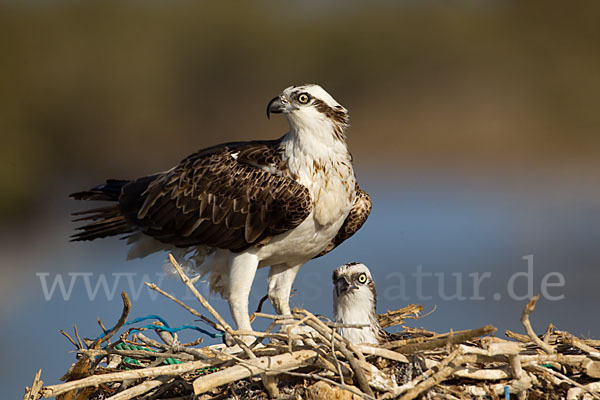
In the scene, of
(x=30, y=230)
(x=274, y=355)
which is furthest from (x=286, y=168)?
(x=30, y=230)

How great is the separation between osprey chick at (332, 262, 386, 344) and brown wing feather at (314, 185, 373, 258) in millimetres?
596

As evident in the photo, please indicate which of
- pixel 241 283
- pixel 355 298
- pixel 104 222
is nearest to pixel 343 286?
pixel 355 298

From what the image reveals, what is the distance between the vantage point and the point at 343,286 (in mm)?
5012

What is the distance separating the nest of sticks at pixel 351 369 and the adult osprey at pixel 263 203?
106 cm

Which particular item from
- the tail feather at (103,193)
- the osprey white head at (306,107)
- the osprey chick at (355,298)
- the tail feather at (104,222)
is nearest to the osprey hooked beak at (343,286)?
the osprey chick at (355,298)

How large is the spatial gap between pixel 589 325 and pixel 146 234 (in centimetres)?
704

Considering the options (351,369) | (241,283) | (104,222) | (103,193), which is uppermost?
(103,193)

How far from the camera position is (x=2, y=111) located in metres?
17.8

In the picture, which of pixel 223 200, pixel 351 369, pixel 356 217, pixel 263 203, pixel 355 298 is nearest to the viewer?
pixel 351 369

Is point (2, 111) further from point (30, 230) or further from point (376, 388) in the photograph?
point (376, 388)

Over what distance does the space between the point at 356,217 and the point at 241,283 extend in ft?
3.03

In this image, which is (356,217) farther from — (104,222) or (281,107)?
(104,222)

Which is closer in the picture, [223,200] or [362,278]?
[362,278]

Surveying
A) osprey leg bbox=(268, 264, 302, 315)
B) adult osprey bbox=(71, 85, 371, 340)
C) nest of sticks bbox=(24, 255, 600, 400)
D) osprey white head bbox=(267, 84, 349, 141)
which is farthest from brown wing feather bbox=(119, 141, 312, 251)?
nest of sticks bbox=(24, 255, 600, 400)
